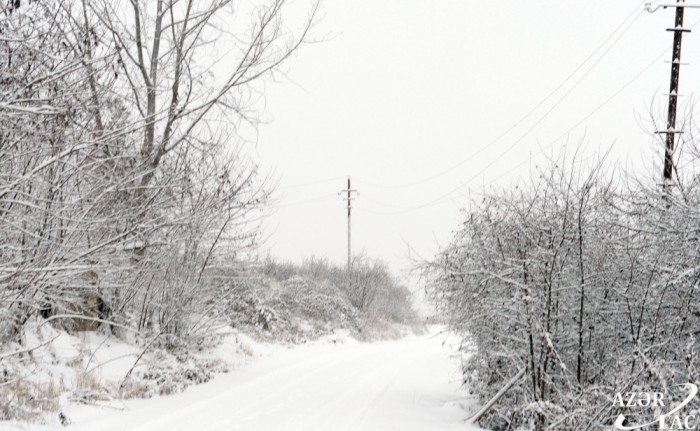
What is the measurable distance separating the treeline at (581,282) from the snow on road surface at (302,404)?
135cm

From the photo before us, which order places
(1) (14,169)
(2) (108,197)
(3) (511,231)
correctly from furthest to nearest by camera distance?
(3) (511,231) < (2) (108,197) < (1) (14,169)

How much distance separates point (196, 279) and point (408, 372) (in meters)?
5.76

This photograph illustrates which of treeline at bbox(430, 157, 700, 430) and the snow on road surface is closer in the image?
treeline at bbox(430, 157, 700, 430)

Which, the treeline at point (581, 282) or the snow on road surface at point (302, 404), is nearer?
the treeline at point (581, 282)

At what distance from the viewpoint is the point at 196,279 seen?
12047 millimetres

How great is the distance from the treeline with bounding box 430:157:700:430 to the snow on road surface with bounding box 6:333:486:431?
1351 millimetres

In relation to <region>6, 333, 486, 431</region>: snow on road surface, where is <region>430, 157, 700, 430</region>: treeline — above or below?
above

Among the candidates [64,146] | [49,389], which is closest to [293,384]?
[49,389]

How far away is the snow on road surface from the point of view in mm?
7180

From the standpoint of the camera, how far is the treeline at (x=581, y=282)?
6.53 meters

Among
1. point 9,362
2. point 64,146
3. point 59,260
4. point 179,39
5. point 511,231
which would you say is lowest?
point 9,362

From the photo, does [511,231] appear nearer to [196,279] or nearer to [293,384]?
[293,384]

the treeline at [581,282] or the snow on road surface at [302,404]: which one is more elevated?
the treeline at [581,282]

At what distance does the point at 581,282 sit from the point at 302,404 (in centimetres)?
465
